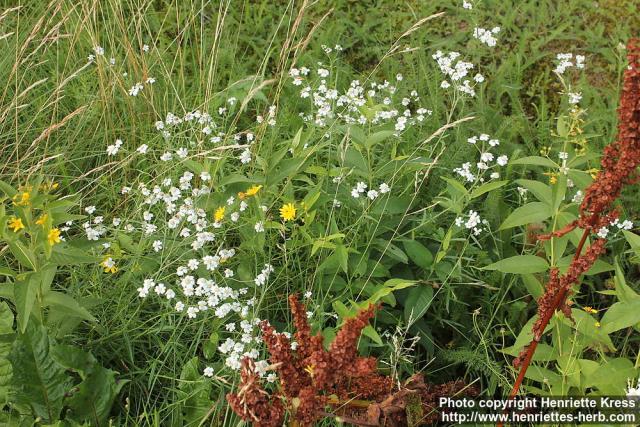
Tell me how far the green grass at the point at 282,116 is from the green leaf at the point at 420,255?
0.06 m

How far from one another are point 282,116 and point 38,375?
1577 mm

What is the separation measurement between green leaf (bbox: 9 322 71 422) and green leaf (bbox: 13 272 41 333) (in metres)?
0.14

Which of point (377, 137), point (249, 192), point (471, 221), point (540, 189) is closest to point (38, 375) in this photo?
point (249, 192)

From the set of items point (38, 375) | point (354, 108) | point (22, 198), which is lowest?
point (38, 375)

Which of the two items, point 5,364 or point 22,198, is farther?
point 5,364

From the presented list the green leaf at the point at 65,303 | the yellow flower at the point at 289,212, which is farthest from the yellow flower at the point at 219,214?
the green leaf at the point at 65,303

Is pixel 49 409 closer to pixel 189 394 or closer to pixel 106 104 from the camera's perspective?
pixel 189 394

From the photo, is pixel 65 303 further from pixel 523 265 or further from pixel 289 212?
pixel 523 265

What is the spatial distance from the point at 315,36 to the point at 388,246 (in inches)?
73.6

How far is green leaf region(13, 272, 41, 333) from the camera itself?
2226mm

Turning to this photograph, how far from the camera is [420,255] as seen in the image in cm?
280

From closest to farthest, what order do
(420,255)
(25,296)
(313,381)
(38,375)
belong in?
(313,381) < (25,296) < (38,375) < (420,255)

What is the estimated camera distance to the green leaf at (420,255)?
279 centimetres

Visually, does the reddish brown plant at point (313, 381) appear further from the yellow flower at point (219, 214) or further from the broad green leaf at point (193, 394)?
the yellow flower at point (219, 214)
